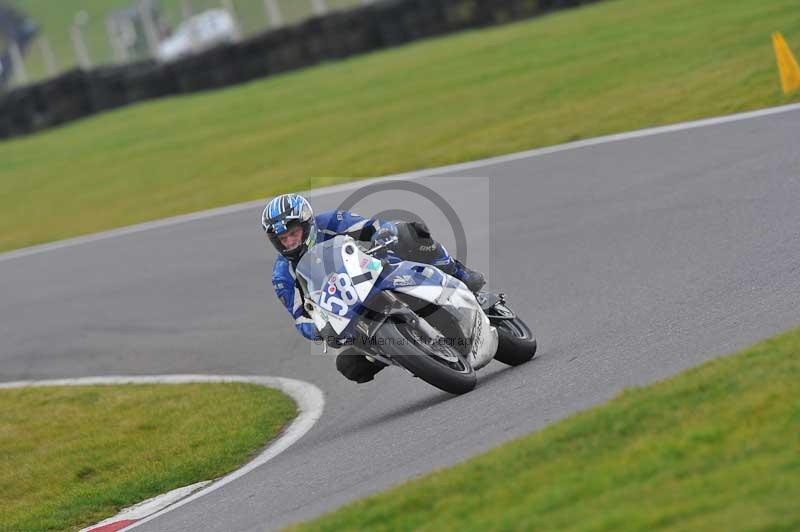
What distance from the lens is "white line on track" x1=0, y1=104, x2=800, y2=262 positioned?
1432 cm

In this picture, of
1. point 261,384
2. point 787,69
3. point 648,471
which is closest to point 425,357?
point 648,471

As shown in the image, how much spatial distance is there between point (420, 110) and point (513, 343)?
13.1m

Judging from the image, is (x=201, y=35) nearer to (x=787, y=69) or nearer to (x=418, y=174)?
(x=418, y=174)

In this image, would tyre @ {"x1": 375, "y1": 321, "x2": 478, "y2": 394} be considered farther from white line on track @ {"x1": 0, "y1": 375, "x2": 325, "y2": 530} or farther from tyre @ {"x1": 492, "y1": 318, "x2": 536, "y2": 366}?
white line on track @ {"x1": 0, "y1": 375, "x2": 325, "y2": 530}

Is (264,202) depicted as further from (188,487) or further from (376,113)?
(188,487)

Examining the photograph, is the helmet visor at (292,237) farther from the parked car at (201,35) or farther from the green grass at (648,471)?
the parked car at (201,35)

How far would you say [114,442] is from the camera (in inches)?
388

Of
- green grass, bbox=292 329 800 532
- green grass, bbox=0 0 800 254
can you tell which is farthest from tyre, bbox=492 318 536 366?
green grass, bbox=0 0 800 254

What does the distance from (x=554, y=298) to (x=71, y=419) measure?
400 centimetres

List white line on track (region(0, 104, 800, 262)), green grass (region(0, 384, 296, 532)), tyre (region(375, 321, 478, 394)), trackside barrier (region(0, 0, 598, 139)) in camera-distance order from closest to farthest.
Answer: tyre (region(375, 321, 478, 394))
green grass (region(0, 384, 296, 532))
white line on track (region(0, 104, 800, 262))
trackside barrier (region(0, 0, 598, 139))

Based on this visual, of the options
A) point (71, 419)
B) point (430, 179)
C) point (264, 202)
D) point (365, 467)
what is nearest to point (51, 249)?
point (264, 202)

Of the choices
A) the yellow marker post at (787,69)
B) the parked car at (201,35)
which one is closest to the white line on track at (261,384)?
the yellow marker post at (787,69)

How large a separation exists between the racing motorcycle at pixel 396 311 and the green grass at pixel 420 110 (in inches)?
294

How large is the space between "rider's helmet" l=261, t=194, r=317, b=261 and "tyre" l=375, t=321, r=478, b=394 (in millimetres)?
765
